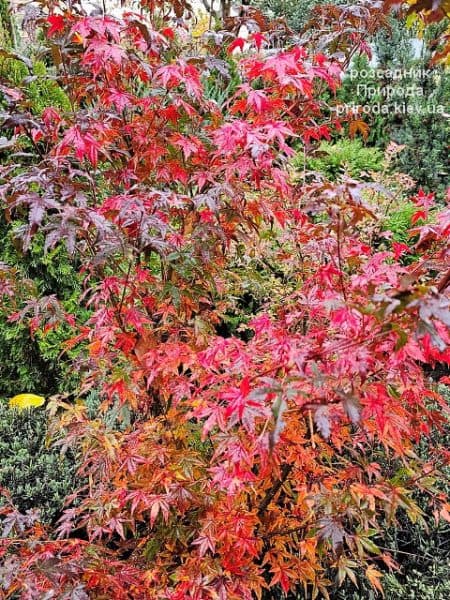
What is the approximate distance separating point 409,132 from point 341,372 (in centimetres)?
552

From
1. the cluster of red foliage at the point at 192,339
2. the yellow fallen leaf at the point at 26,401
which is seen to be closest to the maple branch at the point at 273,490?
the cluster of red foliage at the point at 192,339

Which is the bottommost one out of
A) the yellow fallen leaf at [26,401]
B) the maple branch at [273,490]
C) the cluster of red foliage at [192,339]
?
the yellow fallen leaf at [26,401]

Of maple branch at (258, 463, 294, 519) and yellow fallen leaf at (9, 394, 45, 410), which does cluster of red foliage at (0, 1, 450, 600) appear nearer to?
maple branch at (258, 463, 294, 519)

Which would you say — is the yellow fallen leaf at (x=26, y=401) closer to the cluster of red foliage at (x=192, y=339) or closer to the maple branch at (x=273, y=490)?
the cluster of red foliage at (x=192, y=339)

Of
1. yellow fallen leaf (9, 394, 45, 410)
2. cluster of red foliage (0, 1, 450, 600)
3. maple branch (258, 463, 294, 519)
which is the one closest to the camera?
cluster of red foliage (0, 1, 450, 600)

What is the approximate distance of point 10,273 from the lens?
6.72ft

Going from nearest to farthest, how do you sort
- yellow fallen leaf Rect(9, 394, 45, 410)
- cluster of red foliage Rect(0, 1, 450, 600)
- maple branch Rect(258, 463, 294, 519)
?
1. cluster of red foliage Rect(0, 1, 450, 600)
2. maple branch Rect(258, 463, 294, 519)
3. yellow fallen leaf Rect(9, 394, 45, 410)

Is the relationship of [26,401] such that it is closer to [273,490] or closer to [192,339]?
[192,339]

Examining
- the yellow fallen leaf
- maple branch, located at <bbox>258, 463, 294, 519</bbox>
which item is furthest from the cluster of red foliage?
the yellow fallen leaf

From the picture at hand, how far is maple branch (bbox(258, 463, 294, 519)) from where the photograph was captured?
1.94m

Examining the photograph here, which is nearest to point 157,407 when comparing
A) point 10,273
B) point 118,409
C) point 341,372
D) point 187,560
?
point 118,409

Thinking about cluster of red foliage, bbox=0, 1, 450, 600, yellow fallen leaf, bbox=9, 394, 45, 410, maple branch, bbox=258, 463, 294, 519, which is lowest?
yellow fallen leaf, bbox=9, 394, 45, 410

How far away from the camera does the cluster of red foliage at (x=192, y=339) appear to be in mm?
1601

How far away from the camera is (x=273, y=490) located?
1.98m
